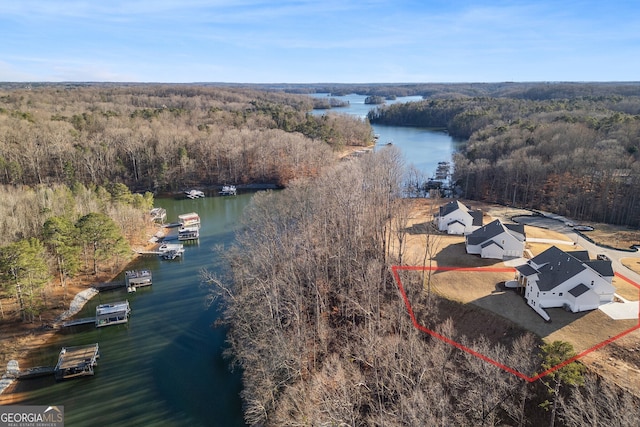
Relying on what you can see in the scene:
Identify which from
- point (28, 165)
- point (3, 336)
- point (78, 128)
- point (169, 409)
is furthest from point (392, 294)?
point (78, 128)

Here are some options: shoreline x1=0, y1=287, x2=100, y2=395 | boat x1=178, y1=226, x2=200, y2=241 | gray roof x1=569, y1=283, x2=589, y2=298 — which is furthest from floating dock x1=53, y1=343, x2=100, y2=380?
gray roof x1=569, y1=283, x2=589, y2=298

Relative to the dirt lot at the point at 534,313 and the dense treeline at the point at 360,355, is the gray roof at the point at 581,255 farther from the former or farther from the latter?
the dense treeline at the point at 360,355

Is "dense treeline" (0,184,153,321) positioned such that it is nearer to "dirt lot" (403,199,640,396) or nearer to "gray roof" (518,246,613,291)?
"dirt lot" (403,199,640,396)

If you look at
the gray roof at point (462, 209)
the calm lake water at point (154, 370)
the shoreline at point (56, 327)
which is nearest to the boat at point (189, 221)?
the calm lake water at point (154, 370)

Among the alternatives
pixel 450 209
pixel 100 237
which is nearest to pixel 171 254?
pixel 100 237

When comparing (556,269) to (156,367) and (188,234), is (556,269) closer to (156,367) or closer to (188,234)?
(156,367)

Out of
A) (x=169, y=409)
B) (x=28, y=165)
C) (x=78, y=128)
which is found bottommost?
(x=169, y=409)

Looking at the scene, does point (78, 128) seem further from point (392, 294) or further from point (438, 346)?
point (438, 346)
